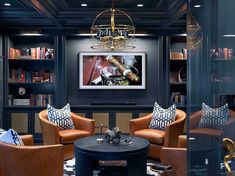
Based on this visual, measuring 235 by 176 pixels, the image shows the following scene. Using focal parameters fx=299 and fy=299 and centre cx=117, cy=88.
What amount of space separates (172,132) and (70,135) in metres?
1.68

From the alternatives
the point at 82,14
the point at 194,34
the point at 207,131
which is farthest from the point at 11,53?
the point at 207,131

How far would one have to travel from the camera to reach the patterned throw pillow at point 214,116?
5.65ft

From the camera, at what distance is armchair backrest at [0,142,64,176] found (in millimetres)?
3188

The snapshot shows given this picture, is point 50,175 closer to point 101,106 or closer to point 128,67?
point 101,106

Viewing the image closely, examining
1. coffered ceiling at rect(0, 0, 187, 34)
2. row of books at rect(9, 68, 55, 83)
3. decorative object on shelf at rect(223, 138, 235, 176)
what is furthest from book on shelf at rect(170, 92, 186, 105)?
decorative object on shelf at rect(223, 138, 235, 176)

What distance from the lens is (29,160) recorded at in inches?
128

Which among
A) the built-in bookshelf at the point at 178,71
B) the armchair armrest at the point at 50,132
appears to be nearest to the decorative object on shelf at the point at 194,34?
the armchair armrest at the point at 50,132

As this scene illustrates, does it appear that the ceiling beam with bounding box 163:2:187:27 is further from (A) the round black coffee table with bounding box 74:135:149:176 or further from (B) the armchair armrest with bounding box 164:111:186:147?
(A) the round black coffee table with bounding box 74:135:149:176

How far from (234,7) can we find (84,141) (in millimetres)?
3077

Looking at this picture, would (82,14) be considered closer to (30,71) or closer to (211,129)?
(30,71)

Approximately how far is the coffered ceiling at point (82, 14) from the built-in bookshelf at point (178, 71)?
45cm

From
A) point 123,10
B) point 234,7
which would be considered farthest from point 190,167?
point 123,10

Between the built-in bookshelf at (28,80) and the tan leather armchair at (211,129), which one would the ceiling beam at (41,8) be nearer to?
the built-in bookshelf at (28,80)

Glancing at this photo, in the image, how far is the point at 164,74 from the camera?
6.75 m
